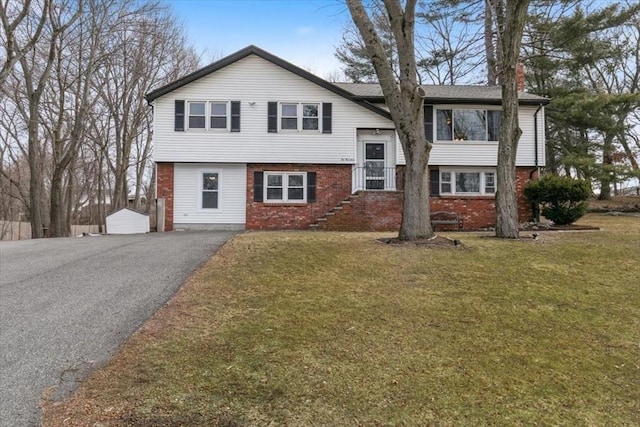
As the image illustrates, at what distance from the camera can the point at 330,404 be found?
3.36m

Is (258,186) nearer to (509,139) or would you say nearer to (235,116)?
(235,116)

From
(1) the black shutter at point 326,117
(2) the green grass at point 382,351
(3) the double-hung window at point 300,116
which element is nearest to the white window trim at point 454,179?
(1) the black shutter at point 326,117

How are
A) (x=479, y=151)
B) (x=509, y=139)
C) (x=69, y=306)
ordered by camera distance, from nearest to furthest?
(x=69, y=306), (x=509, y=139), (x=479, y=151)

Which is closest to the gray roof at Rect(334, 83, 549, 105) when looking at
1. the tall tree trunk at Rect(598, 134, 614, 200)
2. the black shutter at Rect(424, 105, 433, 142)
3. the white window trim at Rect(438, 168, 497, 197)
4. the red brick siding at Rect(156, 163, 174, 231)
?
the black shutter at Rect(424, 105, 433, 142)

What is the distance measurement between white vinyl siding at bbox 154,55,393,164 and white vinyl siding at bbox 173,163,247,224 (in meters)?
0.43

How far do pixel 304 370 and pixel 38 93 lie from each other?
19779 mm

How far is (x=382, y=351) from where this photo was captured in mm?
4293

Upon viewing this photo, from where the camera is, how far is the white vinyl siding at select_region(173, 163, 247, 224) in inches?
633

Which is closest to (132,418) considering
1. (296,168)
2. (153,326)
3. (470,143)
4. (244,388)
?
(244,388)

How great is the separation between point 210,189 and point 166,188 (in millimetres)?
1520

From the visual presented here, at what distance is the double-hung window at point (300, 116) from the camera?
645 inches

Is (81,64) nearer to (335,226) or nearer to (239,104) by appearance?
(239,104)

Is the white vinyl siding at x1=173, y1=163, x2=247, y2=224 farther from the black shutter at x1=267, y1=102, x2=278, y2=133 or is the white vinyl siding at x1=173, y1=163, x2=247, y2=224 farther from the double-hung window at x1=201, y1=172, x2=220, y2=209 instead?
the black shutter at x1=267, y1=102, x2=278, y2=133

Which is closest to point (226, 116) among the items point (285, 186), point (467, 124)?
point (285, 186)
